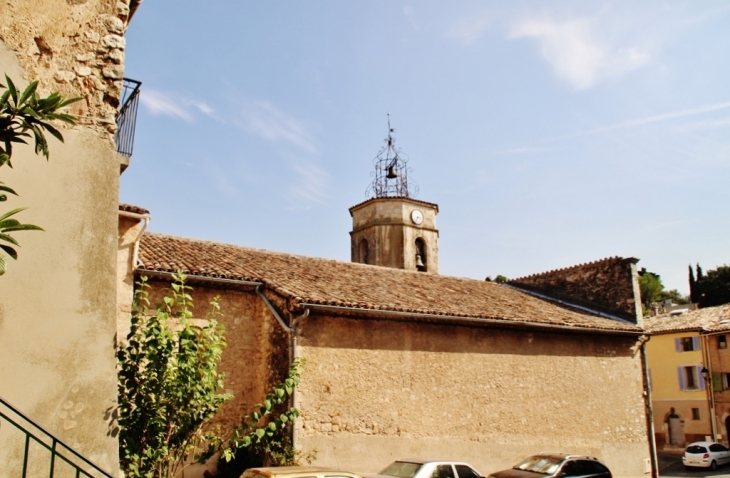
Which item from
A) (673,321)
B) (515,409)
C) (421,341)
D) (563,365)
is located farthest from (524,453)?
(673,321)

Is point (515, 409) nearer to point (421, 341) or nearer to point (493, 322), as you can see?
point (493, 322)

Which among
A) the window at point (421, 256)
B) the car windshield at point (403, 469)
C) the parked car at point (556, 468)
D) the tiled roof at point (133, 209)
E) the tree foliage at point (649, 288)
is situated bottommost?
the parked car at point (556, 468)

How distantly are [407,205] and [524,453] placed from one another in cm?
1190

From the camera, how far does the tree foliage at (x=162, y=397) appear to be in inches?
268

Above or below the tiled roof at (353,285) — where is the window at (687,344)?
below

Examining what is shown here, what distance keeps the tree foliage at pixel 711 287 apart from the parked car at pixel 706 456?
31.2 metres

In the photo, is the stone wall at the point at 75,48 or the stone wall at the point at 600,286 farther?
the stone wall at the point at 600,286

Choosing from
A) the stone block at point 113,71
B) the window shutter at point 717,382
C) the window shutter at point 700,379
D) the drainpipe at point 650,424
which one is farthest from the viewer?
the window shutter at point 700,379

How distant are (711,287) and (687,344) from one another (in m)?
26.2

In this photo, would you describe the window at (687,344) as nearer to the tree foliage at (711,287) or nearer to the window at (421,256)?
the window at (421,256)

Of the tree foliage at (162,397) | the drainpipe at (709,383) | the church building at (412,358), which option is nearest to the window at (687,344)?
the drainpipe at (709,383)

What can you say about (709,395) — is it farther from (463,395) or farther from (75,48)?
(75,48)

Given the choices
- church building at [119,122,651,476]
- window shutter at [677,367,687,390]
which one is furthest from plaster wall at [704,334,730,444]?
church building at [119,122,651,476]

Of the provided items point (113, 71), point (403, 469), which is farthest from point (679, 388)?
point (113, 71)
